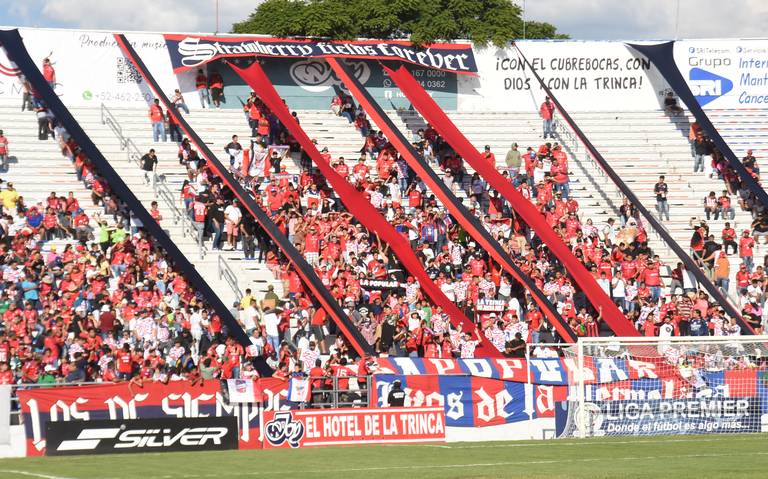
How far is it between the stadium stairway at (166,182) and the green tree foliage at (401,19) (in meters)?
5.81

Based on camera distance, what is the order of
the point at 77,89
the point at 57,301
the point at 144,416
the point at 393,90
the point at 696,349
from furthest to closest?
the point at 393,90
the point at 77,89
the point at 57,301
the point at 696,349
the point at 144,416

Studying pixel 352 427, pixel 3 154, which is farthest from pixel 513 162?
pixel 352 427

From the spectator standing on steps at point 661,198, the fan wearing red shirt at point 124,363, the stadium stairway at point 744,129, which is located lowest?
the fan wearing red shirt at point 124,363

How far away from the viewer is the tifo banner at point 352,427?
24984 millimetres

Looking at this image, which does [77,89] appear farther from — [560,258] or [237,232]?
[560,258]

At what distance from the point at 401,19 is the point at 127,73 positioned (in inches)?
399

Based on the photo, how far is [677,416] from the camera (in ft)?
89.8

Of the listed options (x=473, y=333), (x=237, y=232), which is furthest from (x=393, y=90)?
(x=473, y=333)

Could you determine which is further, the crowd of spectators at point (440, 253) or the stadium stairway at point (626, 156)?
the stadium stairway at point (626, 156)

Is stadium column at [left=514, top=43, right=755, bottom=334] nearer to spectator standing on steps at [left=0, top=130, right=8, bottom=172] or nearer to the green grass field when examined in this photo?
the green grass field

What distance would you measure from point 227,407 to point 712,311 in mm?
15350

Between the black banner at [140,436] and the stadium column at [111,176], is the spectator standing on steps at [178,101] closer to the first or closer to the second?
the stadium column at [111,176]

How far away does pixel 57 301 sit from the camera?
30578 millimetres

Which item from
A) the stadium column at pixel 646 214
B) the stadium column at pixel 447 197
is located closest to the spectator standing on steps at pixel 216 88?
the stadium column at pixel 447 197
